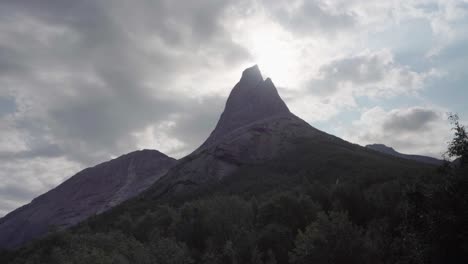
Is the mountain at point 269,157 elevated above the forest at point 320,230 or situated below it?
above

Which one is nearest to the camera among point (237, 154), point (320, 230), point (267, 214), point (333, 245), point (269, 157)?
point (333, 245)

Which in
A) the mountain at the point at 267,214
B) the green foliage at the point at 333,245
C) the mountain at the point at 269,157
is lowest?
the green foliage at the point at 333,245

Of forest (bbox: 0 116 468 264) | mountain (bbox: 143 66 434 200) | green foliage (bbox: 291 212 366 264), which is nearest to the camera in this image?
forest (bbox: 0 116 468 264)

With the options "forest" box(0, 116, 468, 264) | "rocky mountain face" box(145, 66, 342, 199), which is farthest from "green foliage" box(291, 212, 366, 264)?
"rocky mountain face" box(145, 66, 342, 199)

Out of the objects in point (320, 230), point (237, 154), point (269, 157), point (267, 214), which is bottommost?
point (320, 230)

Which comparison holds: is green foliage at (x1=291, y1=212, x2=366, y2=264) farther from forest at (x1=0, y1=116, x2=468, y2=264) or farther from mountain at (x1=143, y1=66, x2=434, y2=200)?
mountain at (x1=143, y1=66, x2=434, y2=200)

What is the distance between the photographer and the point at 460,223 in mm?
22469

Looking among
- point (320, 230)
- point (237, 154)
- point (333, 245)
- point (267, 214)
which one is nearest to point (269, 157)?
point (237, 154)

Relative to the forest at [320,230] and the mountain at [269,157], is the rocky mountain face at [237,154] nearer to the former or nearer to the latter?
the mountain at [269,157]

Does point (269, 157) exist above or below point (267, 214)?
above

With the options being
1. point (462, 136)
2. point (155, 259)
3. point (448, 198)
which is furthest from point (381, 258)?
point (155, 259)

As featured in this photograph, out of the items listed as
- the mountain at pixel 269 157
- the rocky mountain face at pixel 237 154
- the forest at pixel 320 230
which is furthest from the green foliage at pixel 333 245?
the rocky mountain face at pixel 237 154

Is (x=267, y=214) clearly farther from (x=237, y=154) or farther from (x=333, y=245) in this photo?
(x=237, y=154)

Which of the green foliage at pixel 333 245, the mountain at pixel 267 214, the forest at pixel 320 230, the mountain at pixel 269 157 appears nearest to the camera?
the forest at pixel 320 230
